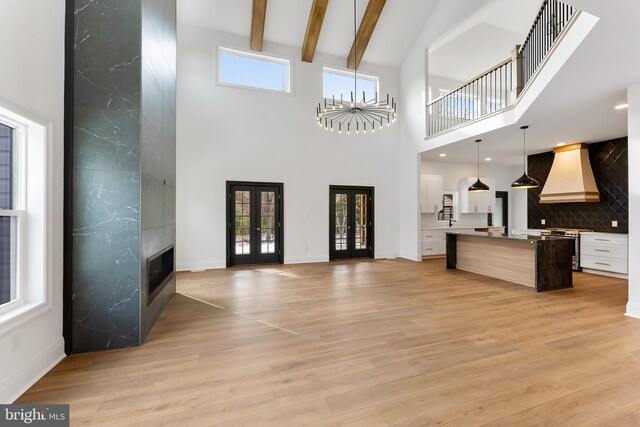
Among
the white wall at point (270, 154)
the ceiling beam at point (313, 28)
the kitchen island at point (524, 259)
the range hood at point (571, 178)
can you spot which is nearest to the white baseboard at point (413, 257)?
the white wall at point (270, 154)

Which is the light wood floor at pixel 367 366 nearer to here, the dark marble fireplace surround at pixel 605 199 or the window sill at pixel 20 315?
the window sill at pixel 20 315

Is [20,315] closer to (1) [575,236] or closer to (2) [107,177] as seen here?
(2) [107,177]

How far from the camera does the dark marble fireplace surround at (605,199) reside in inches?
240

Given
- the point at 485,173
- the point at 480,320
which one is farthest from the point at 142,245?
the point at 485,173

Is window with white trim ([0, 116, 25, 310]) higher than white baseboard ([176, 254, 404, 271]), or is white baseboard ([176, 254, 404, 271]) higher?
window with white trim ([0, 116, 25, 310])

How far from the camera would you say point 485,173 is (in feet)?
31.5

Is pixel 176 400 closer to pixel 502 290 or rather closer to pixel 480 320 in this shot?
pixel 480 320

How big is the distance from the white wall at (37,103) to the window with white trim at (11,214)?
0.64 ft

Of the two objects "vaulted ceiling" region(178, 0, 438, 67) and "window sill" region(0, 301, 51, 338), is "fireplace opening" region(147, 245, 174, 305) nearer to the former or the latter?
"window sill" region(0, 301, 51, 338)

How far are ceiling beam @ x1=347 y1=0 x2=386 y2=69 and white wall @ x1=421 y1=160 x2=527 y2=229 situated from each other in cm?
364

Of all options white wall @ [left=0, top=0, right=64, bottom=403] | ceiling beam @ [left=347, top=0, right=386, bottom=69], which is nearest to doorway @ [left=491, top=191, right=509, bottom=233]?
ceiling beam @ [left=347, top=0, right=386, bottom=69]

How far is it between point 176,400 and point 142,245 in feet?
4.91

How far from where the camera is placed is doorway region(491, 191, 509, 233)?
9.88m

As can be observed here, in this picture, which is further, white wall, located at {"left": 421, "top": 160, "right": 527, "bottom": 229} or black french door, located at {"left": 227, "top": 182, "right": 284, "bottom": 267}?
white wall, located at {"left": 421, "top": 160, "right": 527, "bottom": 229}
